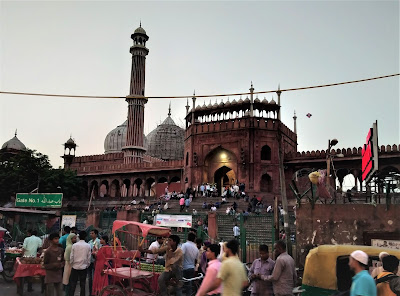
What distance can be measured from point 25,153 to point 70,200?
810 cm

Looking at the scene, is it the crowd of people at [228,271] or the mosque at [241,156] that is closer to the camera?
the crowd of people at [228,271]

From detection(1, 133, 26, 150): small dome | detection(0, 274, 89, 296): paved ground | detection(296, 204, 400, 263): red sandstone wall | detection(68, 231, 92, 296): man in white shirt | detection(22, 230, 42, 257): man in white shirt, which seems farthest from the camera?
detection(1, 133, 26, 150): small dome

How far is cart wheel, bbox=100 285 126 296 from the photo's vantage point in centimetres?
613

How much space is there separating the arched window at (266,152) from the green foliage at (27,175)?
49.9 feet

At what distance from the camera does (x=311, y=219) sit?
28.9 ft

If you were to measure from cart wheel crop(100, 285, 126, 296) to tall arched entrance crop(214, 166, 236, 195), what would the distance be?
25.6m

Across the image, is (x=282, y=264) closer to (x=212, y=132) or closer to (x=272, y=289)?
(x=272, y=289)

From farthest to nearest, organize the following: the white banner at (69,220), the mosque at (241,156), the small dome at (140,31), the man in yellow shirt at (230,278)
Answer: the small dome at (140,31) → the mosque at (241,156) → the white banner at (69,220) → the man in yellow shirt at (230,278)

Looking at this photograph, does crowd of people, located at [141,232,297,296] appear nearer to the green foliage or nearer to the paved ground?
the paved ground

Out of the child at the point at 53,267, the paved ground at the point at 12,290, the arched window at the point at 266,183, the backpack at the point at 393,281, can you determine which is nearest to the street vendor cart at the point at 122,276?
the child at the point at 53,267

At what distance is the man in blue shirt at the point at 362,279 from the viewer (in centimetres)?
360

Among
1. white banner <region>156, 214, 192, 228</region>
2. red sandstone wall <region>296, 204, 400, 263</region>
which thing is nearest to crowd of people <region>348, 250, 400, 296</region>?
red sandstone wall <region>296, 204, 400, 263</region>

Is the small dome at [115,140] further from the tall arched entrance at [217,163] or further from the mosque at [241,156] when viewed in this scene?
the tall arched entrance at [217,163]

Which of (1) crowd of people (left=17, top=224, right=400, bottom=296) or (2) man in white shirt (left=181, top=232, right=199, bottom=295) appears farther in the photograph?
(2) man in white shirt (left=181, top=232, right=199, bottom=295)
